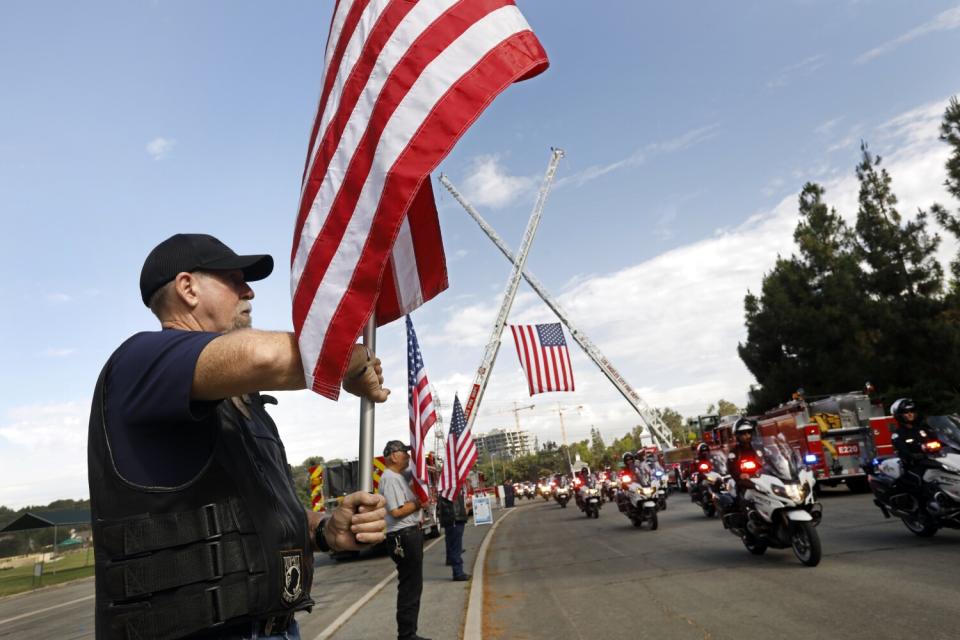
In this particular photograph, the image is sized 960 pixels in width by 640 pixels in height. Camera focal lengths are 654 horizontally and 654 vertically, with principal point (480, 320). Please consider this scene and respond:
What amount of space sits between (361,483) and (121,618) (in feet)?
2.48

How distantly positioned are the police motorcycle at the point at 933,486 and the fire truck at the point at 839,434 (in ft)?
26.7

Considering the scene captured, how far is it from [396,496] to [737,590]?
384 cm

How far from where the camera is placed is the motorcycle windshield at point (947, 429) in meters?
8.44

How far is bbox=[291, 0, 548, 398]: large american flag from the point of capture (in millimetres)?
2262

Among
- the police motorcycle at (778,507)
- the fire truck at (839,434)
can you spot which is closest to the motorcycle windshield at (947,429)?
the police motorcycle at (778,507)

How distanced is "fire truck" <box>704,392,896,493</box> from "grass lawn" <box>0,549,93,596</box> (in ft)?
85.0

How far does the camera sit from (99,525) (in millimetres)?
1844

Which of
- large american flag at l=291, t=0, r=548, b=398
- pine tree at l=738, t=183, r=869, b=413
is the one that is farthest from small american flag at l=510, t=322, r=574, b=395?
large american flag at l=291, t=0, r=548, b=398

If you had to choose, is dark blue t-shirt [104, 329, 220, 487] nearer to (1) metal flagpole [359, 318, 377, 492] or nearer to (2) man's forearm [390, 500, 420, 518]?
(1) metal flagpole [359, 318, 377, 492]

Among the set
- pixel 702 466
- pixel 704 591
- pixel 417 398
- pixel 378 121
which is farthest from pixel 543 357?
pixel 378 121

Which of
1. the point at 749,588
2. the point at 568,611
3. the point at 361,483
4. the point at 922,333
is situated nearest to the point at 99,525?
the point at 361,483

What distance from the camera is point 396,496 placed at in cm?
743

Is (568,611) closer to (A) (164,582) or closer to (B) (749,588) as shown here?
(B) (749,588)

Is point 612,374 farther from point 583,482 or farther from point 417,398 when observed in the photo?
point 417,398
